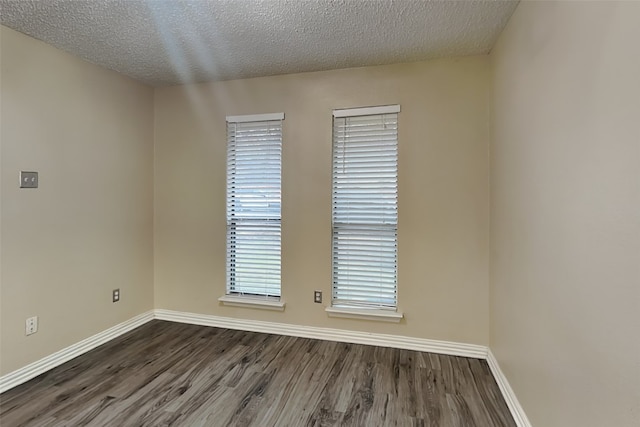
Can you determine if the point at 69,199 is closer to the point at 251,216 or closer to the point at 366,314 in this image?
the point at 251,216

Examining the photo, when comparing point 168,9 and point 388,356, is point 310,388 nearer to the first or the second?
point 388,356

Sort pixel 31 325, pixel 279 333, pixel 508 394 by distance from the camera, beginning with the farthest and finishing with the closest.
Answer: pixel 279 333
pixel 31 325
pixel 508 394

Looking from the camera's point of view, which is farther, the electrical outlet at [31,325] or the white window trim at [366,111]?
the white window trim at [366,111]

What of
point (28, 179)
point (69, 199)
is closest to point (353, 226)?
point (69, 199)

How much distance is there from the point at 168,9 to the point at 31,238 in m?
1.94

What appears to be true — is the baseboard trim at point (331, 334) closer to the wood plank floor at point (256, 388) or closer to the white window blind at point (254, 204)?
the wood plank floor at point (256, 388)

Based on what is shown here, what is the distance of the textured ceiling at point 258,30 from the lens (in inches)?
79.7

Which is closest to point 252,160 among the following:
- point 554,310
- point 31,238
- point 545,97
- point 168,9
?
point 168,9

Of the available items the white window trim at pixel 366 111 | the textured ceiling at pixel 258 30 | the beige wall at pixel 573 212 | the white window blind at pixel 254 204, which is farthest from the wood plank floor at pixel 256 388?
the textured ceiling at pixel 258 30

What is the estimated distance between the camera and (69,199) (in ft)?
8.80

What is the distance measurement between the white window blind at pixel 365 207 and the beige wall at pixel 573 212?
3.16 feet

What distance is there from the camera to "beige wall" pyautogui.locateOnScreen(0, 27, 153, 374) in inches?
90.4

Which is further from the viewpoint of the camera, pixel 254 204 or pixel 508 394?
pixel 254 204

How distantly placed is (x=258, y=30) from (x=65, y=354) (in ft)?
9.80
